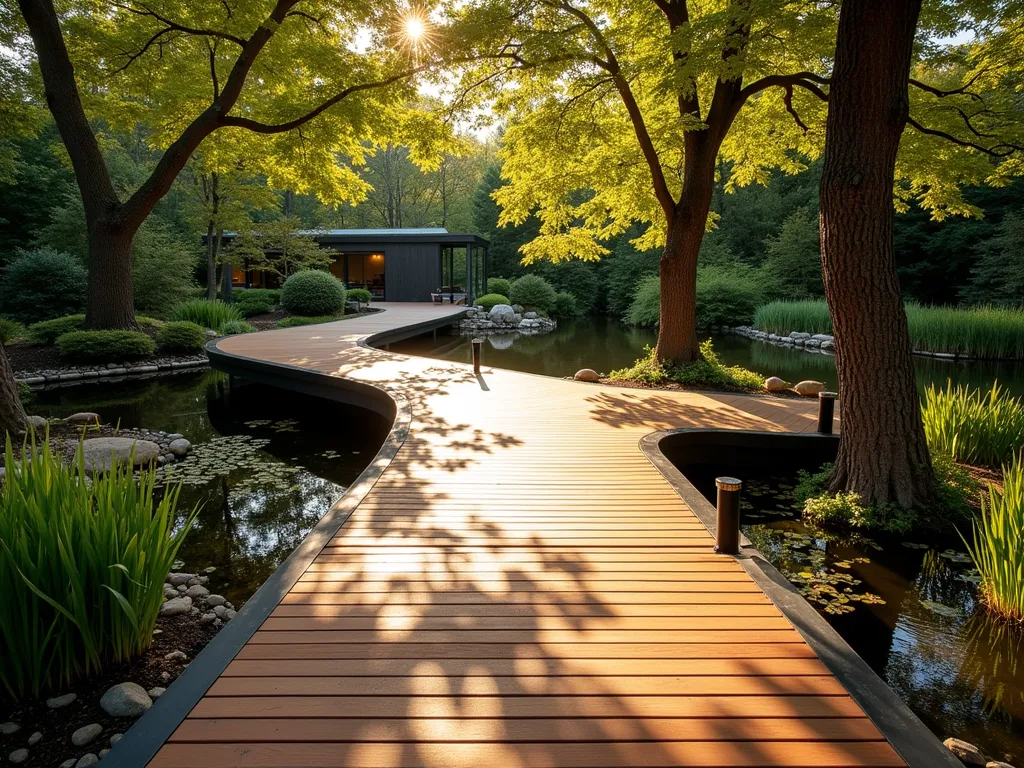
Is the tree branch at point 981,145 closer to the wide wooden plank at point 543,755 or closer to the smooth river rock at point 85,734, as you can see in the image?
the wide wooden plank at point 543,755

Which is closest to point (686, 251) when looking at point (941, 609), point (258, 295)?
point (941, 609)

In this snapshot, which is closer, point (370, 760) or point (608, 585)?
point (370, 760)

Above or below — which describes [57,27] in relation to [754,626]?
above

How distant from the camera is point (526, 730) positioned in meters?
1.80

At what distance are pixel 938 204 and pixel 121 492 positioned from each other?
397 inches

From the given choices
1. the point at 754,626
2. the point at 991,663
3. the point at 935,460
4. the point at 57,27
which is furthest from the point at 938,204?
the point at 57,27

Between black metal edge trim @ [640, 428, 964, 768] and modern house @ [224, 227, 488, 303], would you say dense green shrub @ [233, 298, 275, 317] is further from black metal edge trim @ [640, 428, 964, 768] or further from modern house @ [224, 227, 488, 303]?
black metal edge trim @ [640, 428, 964, 768]

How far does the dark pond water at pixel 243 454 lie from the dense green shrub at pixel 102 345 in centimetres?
79

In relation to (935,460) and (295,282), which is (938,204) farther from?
(295,282)

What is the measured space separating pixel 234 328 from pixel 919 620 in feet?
49.7

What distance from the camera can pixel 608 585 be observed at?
2.74 m

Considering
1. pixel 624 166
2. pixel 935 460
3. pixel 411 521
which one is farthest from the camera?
pixel 624 166

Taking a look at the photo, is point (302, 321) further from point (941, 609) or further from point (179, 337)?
point (941, 609)

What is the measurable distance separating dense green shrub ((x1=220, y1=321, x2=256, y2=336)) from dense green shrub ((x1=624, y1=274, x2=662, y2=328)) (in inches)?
600
